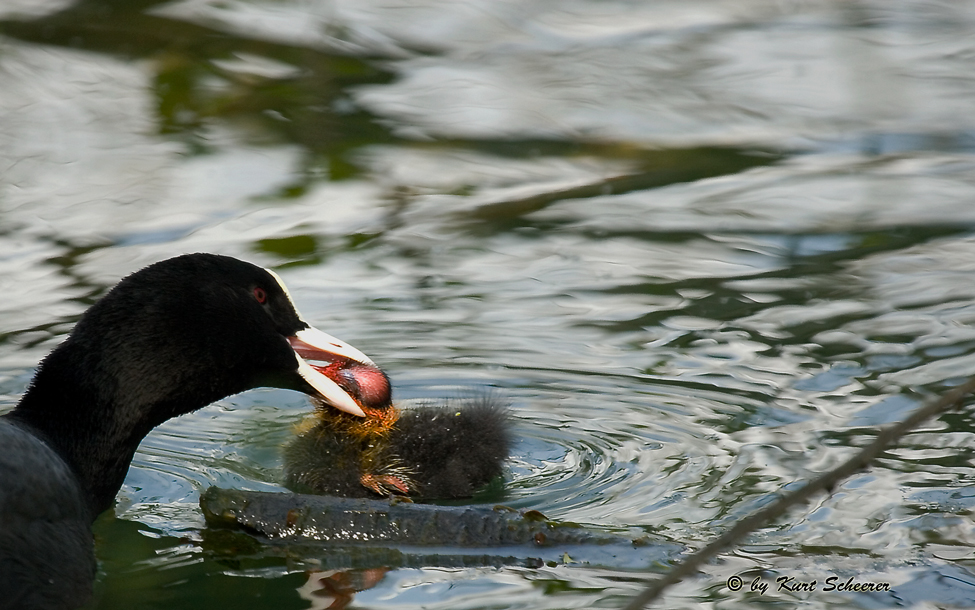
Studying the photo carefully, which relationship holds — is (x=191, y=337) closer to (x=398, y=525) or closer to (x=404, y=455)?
(x=404, y=455)

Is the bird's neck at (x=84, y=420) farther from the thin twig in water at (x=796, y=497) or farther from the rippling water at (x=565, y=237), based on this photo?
the thin twig in water at (x=796, y=497)

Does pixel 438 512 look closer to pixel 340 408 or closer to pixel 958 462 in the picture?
pixel 340 408

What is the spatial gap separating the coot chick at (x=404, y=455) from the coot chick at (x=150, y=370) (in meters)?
0.11

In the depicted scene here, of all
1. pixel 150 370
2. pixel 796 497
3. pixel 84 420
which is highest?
pixel 796 497

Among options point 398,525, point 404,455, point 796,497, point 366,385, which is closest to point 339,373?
point 366,385

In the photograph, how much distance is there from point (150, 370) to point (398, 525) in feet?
3.00

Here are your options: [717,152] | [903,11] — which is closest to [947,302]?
[717,152]

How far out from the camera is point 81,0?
1008 cm

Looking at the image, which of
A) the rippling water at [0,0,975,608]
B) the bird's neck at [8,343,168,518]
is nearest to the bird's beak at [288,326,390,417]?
the rippling water at [0,0,975,608]

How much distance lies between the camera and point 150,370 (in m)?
4.04

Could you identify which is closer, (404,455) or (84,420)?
(84,420)

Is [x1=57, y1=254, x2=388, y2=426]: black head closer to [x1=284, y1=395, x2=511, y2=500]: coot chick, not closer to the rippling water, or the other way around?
[x1=284, y1=395, x2=511, y2=500]: coot chick

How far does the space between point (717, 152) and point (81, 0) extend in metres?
5.03

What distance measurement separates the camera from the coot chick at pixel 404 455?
4.27 meters
